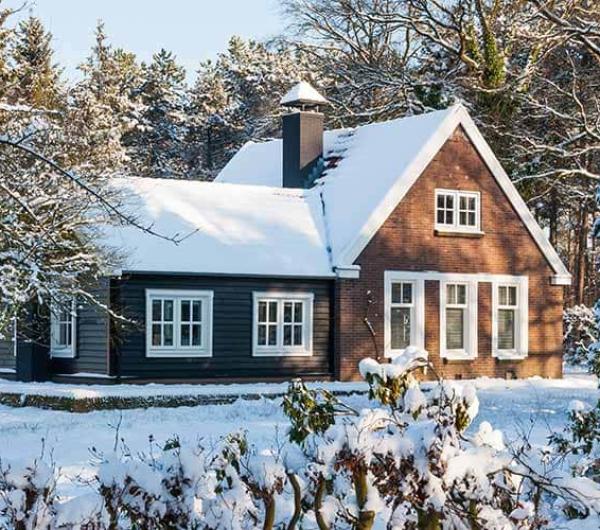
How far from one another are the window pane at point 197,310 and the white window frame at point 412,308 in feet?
15.2

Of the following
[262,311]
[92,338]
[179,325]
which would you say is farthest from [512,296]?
[92,338]

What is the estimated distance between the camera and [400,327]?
28.8 meters

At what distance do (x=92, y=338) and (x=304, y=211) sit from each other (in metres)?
6.99

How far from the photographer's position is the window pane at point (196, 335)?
26406 mm

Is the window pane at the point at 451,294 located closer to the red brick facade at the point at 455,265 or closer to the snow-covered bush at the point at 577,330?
the red brick facade at the point at 455,265

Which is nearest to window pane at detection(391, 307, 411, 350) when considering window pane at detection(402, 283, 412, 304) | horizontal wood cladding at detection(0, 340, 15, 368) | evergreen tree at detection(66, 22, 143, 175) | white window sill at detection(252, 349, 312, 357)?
window pane at detection(402, 283, 412, 304)

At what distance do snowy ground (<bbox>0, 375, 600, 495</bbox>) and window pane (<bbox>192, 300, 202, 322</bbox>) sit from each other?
308 centimetres

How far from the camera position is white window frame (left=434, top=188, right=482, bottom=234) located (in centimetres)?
2983

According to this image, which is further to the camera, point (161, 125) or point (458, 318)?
point (161, 125)

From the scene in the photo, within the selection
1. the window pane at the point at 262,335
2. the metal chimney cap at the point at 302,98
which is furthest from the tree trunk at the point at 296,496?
the metal chimney cap at the point at 302,98

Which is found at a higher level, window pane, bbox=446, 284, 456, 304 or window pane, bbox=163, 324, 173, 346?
window pane, bbox=446, 284, 456, 304

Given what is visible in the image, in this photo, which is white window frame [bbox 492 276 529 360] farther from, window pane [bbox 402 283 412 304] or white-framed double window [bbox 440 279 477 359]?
window pane [bbox 402 283 412 304]

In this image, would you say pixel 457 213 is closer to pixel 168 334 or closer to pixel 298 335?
pixel 298 335

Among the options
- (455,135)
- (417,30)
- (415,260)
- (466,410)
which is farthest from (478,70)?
(466,410)
